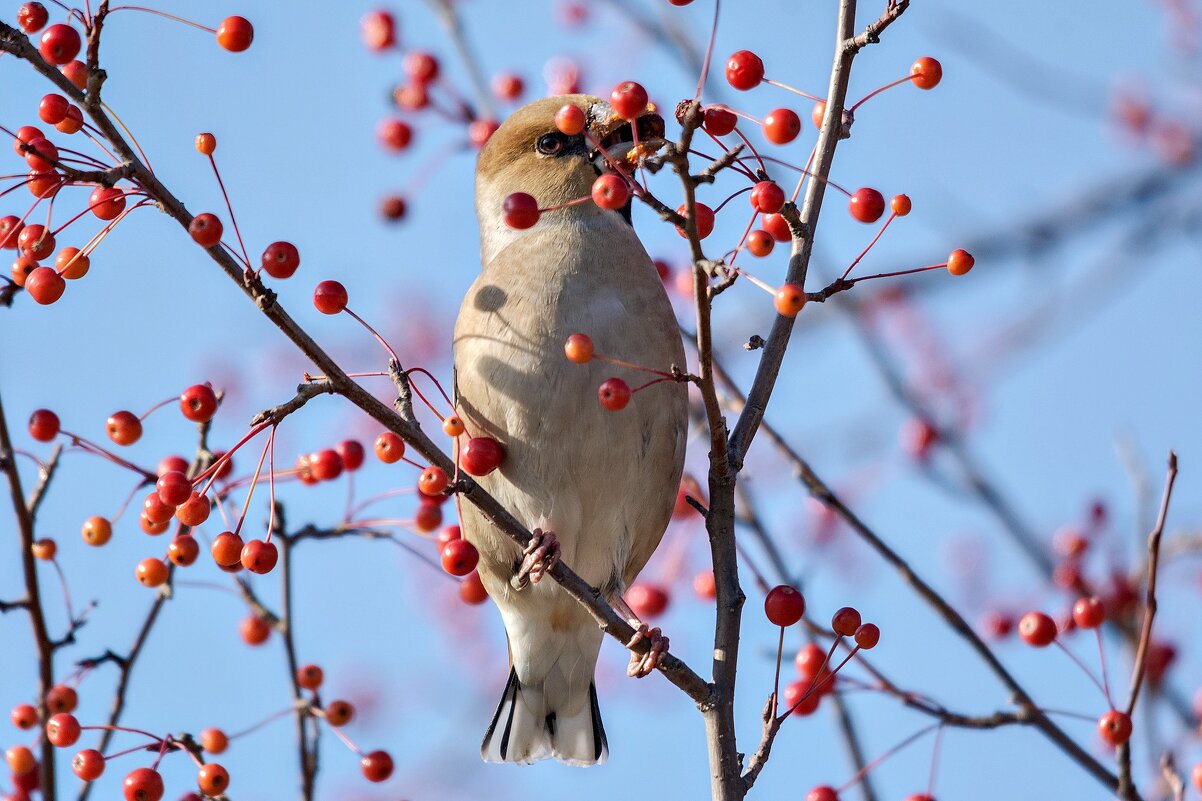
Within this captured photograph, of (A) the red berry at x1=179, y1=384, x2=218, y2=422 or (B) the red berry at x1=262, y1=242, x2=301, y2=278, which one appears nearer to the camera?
(B) the red berry at x1=262, y1=242, x2=301, y2=278

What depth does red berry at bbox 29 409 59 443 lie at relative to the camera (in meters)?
3.18

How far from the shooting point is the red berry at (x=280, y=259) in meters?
2.47

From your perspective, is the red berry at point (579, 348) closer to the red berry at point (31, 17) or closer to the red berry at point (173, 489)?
the red berry at point (173, 489)

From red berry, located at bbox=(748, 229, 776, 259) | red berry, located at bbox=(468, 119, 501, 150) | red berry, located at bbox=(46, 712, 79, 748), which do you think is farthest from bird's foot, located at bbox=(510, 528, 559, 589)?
red berry, located at bbox=(468, 119, 501, 150)

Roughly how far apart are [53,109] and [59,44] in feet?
0.41

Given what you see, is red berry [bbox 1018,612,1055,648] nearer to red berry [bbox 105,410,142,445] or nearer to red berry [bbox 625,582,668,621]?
red berry [bbox 625,582,668,621]

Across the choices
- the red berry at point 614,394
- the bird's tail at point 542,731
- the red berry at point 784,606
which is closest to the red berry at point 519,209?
the red berry at point 614,394

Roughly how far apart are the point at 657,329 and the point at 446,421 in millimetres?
943

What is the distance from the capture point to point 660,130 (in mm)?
3273

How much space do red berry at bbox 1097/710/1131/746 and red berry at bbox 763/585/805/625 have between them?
0.73 meters

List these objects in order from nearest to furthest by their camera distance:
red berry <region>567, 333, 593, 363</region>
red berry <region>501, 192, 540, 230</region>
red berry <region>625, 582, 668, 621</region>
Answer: red berry <region>501, 192, 540, 230</region>, red berry <region>567, 333, 593, 363</region>, red berry <region>625, 582, 668, 621</region>

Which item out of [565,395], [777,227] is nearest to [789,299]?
[777,227]

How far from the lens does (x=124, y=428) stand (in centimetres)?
301

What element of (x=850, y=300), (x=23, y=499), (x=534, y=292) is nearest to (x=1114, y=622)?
(x=850, y=300)
